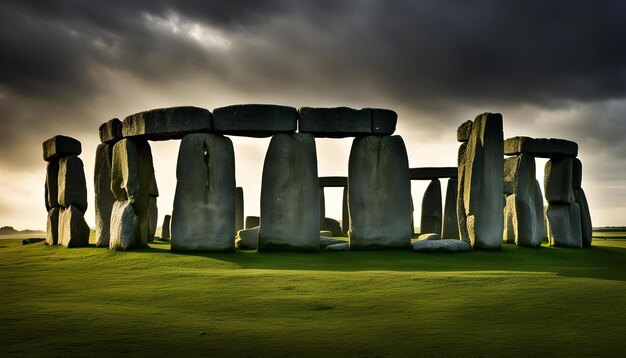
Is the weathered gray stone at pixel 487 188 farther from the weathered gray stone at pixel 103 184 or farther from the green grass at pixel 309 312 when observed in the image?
the weathered gray stone at pixel 103 184

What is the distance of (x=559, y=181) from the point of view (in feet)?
56.9

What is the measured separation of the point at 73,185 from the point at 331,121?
7469 millimetres

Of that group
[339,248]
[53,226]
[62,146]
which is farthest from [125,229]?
[53,226]

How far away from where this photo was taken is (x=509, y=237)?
18688 millimetres

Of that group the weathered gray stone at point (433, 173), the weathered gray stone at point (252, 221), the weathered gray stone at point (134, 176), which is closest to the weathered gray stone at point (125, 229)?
the weathered gray stone at point (134, 176)

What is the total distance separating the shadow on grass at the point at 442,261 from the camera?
34.8ft

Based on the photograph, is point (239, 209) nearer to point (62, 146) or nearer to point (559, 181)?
point (62, 146)

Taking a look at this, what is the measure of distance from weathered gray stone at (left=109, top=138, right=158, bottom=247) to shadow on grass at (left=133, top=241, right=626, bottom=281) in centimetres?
114

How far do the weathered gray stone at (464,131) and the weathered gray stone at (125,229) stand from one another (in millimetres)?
8339

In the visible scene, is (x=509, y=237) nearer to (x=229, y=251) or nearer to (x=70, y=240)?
(x=229, y=251)

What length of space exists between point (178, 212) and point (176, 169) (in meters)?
0.98

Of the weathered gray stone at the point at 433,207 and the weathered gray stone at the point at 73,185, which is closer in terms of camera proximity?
the weathered gray stone at the point at 73,185

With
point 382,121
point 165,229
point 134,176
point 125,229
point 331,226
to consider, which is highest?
point 382,121

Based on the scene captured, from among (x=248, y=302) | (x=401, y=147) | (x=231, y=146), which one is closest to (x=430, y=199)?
(x=401, y=147)
